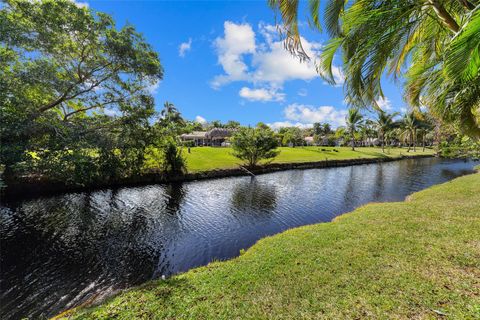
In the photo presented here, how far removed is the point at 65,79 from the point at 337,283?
15.3 m

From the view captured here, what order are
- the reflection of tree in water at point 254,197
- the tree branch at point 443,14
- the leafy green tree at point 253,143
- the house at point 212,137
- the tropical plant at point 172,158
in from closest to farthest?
the tree branch at point 443,14 → the reflection of tree in water at point 254,197 → the tropical plant at point 172,158 → the leafy green tree at point 253,143 → the house at point 212,137

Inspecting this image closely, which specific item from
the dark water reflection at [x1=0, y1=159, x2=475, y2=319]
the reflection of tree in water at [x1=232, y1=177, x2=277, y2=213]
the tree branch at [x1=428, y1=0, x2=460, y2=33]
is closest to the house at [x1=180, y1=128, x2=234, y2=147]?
the reflection of tree in water at [x1=232, y1=177, x2=277, y2=213]

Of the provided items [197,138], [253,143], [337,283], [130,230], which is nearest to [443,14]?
[337,283]

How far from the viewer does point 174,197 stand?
16.2 metres

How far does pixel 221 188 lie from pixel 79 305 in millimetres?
13803

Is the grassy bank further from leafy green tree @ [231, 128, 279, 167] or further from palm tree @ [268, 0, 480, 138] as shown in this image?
leafy green tree @ [231, 128, 279, 167]

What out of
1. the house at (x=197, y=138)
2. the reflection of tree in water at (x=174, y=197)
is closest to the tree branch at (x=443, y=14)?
the reflection of tree in water at (x=174, y=197)

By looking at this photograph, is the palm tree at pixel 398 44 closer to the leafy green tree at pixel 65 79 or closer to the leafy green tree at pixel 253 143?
the leafy green tree at pixel 65 79

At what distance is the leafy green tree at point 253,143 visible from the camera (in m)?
26.1

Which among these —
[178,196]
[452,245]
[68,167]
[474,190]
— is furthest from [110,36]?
[474,190]

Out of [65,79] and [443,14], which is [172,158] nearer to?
[65,79]

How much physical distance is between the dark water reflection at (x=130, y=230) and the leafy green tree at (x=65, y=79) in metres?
3.40

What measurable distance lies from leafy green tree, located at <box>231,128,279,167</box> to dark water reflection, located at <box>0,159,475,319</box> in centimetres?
854

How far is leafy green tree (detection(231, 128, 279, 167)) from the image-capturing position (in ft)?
85.7
